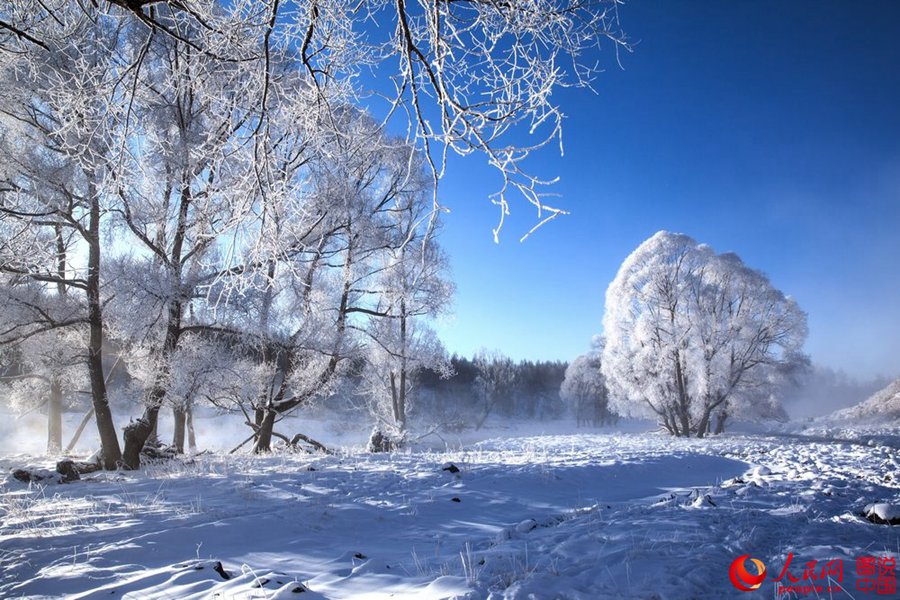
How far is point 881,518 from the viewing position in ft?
11.3

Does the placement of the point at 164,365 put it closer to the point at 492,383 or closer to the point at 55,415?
the point at 55,415

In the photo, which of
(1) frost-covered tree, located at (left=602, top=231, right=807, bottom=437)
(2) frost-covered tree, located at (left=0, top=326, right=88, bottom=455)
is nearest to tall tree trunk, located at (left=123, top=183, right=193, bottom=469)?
(2) frost-covered tree, located at (left=0, top=326, right=88, bottom=455)

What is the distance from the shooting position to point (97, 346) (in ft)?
27.9

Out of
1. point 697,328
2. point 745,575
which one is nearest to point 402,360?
point 745,575

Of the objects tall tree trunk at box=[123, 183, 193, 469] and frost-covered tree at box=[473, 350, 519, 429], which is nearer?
tall tree trunk at box=[123, 183, 193, 469]

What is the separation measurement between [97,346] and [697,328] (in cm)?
1951

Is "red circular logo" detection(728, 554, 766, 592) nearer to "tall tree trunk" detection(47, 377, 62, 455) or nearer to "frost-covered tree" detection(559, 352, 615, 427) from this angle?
"tall tree trunk" detection(47, 377, 62, 455)

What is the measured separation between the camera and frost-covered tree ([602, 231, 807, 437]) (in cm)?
1805

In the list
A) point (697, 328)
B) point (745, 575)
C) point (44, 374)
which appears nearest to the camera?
point (745, 575)

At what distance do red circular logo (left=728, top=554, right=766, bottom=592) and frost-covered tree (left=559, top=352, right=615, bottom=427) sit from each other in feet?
105

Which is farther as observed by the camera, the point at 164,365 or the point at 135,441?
the point at 135,441

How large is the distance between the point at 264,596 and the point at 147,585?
0.88 meters

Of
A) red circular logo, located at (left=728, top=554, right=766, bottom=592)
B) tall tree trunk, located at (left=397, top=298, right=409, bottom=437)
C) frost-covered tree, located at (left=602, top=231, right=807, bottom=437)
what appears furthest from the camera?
frost-covered tree, located at (left=602, top=231, right=807, bottom=437)

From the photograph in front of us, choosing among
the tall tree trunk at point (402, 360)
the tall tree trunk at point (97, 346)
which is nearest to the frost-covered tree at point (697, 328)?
the tall tree trunk at point (402, 360)
